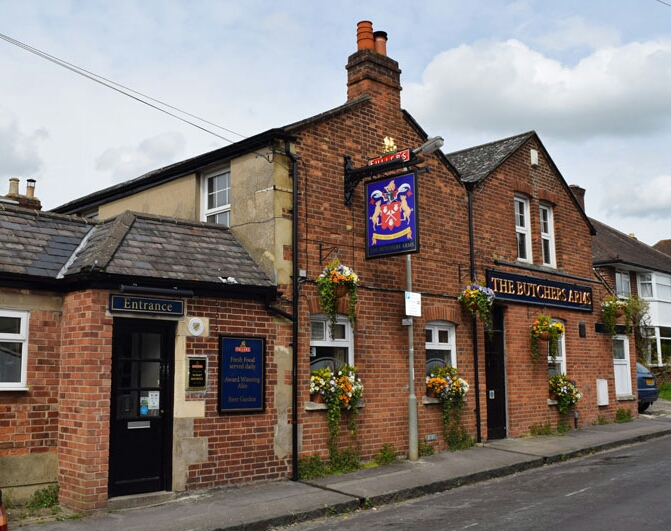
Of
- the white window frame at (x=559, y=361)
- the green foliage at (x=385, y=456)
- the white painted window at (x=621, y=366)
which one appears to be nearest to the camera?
the green foliage at (x=385, y=456)

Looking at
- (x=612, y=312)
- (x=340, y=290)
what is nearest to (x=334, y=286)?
(x=340, y=290)

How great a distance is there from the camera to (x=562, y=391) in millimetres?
16031

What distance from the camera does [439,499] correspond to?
991 centimetres

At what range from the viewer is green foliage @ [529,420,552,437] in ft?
50.6

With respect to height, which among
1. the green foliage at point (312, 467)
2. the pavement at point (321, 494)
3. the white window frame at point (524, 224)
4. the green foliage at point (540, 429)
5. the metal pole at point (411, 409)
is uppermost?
the white window frame at point (524, 224)

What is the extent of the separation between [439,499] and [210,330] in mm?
4082

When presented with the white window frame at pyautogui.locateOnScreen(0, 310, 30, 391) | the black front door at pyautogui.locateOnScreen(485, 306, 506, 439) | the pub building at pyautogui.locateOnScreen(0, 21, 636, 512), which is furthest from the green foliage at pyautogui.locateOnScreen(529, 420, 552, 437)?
the white window frame at pyautogui.locateOnScreen(0, 310, 30, 391)

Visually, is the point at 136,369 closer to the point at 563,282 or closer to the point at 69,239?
the point at 69,239

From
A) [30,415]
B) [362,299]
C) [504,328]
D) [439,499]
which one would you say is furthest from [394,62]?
[30,415]

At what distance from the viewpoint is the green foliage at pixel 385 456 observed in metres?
12.0

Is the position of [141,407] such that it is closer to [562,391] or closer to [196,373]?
[196,373]

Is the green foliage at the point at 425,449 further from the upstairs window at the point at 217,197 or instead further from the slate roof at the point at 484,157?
the slate roof at the point at 484,157

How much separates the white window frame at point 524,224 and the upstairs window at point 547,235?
0.63m

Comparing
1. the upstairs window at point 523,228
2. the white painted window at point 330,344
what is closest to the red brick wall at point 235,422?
the white painted window at point 330,344
